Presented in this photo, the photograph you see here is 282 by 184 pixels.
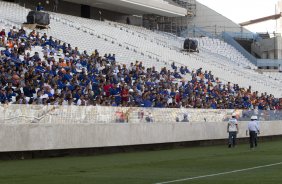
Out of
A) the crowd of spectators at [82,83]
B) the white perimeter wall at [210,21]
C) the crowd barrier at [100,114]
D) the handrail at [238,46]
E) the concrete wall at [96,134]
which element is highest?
the white perimeter wall at [210,21]

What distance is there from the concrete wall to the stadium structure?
35 mm

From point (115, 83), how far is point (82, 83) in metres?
3.06

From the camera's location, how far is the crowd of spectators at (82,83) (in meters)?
25.5

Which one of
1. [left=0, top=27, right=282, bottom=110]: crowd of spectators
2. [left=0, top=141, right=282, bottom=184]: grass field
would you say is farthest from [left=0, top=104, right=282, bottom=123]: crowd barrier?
[left=0, top=141, right=282, bottom=184]: grass field

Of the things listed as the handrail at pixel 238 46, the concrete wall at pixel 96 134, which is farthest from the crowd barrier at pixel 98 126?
the handrail at pixel 238 46

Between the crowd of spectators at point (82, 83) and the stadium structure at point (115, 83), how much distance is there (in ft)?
0.20

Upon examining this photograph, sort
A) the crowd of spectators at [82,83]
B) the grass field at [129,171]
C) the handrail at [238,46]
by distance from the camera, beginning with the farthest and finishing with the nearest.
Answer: the handrail at [238,46]
the crowd of spectators at [82,83]
the grass field at [129,171]

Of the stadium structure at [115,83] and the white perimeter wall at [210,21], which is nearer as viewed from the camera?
the stadium structure at [115,83]

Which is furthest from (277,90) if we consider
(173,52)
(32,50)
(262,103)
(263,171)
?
(263,171)

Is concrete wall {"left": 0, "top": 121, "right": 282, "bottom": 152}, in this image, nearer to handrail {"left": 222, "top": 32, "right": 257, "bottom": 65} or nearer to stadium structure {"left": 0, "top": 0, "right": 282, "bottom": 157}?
stadium structure {"left": 0, "top": 0, "right": 282, "bottom": 157}

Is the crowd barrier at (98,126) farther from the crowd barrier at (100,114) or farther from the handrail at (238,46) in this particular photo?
the handrail at (238,46)

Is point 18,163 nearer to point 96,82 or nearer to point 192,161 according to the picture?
point 192,161

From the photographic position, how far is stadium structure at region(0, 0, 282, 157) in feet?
76.1

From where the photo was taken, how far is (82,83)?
99.7 ft
